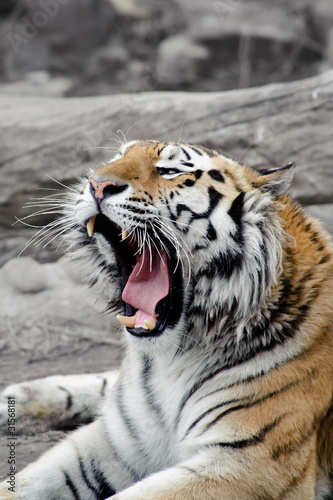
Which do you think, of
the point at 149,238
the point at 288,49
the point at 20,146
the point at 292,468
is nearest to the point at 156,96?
the point at 20,146

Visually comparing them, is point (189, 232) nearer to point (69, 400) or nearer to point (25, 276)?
point (69, 400)

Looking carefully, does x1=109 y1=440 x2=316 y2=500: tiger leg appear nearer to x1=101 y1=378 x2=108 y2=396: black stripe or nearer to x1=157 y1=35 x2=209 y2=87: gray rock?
x1=101 y1=378 x2=108 y2=396: black stripe

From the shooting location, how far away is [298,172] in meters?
4.03

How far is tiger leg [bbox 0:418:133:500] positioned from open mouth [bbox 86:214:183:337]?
48 centimetres

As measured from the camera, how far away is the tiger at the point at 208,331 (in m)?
1.81

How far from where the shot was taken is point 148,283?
81.3 inches

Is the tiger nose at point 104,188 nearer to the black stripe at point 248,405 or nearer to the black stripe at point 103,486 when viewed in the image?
the black stripe at point 248,405

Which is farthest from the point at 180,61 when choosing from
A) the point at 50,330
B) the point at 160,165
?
the point at 160,165

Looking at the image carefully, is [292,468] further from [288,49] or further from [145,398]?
[288,49]

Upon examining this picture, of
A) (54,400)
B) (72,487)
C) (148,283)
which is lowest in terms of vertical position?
(72,487)

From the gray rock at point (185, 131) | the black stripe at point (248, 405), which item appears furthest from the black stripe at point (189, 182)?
the gray rock at point (185, 131)

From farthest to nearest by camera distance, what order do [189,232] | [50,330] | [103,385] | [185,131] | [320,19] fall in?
1. [320,19]
2. [185,131]
3. [50,330]
4. [103,385]
5. [189,232]

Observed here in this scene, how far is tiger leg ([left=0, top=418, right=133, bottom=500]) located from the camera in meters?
2.05

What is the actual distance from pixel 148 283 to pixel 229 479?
0.67 metres
